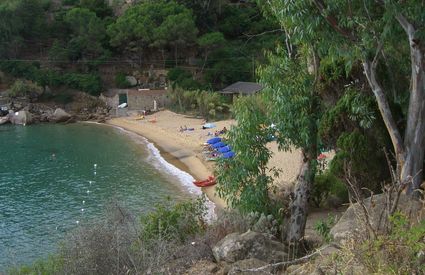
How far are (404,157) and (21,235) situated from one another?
1414cm

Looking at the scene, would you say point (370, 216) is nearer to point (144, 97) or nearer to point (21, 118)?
point (144, 97)

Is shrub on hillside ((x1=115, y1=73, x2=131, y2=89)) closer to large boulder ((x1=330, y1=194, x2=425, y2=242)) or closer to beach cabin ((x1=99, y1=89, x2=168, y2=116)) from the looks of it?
beach cabin ((x1=99, y1=89, x2=168, y2=116))

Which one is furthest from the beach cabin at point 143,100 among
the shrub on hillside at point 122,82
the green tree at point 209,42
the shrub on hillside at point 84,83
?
the green tree at point 209,42

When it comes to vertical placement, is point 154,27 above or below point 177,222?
above

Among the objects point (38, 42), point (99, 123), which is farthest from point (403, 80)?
point (38, 42)

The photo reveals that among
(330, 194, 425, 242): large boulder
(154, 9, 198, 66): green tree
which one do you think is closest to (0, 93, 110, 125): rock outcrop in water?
(154, 9, 198, 66): green tree

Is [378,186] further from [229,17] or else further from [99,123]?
[229,17]

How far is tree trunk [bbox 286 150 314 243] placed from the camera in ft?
35.3

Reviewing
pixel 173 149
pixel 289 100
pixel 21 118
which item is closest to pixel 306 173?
pixel 289 100

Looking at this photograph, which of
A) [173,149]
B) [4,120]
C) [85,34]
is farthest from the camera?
[85,34]

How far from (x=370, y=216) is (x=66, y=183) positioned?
22034 millimetres

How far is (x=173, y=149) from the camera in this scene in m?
33.9

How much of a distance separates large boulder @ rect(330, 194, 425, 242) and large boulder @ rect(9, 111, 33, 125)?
45570 mm

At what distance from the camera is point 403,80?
9805 mm
